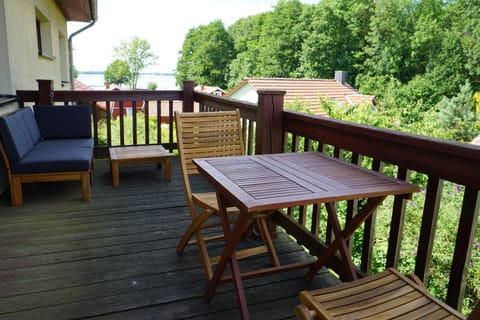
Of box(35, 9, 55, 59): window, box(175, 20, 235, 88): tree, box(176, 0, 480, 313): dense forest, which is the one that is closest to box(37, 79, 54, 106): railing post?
box(35, 9, 55, 59): window

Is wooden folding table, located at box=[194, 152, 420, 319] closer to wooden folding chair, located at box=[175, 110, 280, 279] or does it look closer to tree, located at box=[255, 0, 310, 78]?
wooden folding chair, located at box=[175, 110, 280, 279]

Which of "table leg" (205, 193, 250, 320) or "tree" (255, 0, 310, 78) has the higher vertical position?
"tree" (255, 0, 310, 78)

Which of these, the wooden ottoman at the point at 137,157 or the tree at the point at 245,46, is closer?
the wooden ottoman at the point at 137,157

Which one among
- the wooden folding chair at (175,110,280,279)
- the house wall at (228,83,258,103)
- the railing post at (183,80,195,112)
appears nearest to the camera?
the wooden folding chair at (175,110,280,279)

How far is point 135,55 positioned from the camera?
47.8m

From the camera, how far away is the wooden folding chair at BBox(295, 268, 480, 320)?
1.27m

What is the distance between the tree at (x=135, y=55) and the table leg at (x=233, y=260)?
48.6m

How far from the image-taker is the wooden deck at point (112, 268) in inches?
76.4

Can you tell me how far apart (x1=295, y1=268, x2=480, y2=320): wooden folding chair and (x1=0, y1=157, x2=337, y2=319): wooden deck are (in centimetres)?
61

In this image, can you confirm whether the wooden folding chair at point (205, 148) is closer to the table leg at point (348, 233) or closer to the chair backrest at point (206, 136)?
the chair backrest at point (206, 136)

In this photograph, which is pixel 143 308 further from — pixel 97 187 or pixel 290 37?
pixel 290 37

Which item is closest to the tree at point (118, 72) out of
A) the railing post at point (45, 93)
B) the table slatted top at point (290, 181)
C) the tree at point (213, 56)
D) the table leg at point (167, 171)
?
the tree at point (213, 56)

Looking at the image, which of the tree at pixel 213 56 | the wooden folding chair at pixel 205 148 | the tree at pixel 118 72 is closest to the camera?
the wooden folding chair at pixel 205 148

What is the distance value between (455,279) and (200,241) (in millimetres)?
1312
